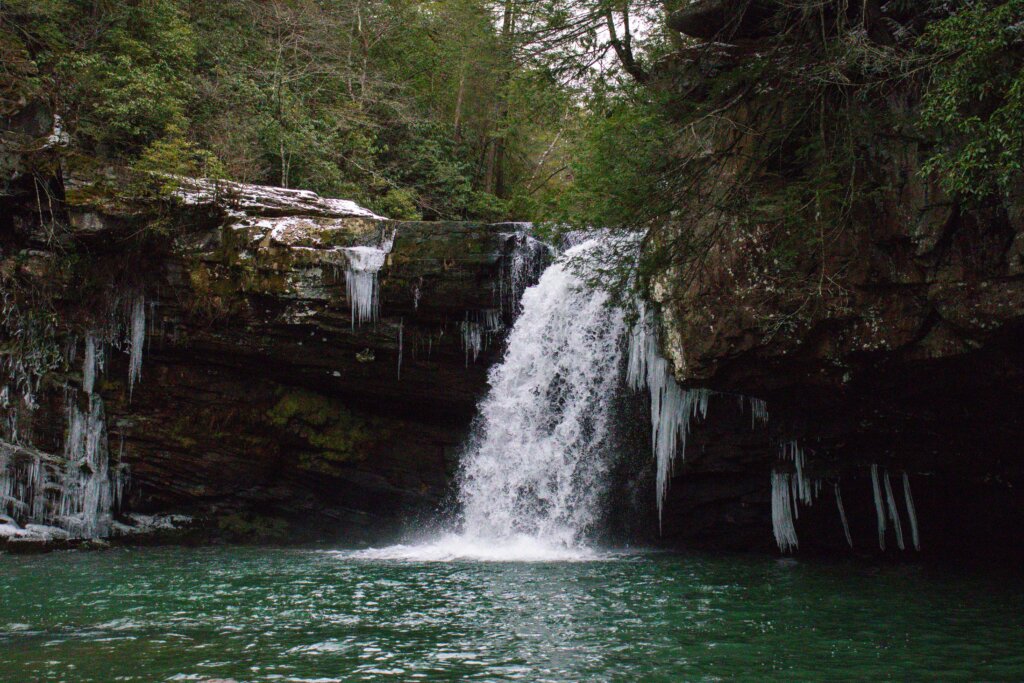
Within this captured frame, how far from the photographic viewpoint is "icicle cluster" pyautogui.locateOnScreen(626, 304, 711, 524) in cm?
1167

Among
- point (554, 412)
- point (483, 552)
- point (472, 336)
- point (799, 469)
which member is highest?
point (472, 336)

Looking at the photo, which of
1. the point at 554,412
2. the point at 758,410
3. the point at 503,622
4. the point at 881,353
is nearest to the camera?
the point at 503,622

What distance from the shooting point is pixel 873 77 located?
946cm

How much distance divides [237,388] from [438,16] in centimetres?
1495

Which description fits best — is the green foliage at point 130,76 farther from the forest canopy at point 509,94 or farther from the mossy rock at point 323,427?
the mossy rock at point 323,427

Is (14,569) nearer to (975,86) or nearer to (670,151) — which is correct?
(670,151)

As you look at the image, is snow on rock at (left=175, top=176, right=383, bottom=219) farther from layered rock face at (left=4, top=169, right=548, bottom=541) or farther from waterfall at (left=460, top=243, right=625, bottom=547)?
waterfall at (left=460, top=243, right=625, bottom=547)

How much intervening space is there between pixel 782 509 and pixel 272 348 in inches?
337

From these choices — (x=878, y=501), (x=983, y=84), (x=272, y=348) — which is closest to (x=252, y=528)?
(x=272, y=348)

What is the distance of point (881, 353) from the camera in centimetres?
974

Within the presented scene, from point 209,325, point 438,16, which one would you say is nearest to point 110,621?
point 209,325

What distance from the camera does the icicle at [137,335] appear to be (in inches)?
547

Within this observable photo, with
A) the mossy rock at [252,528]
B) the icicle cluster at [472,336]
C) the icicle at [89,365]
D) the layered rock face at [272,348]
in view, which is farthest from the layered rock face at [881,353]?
the icicle at [89,365]

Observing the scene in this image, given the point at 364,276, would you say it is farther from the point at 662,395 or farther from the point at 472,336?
the point at 662,395
